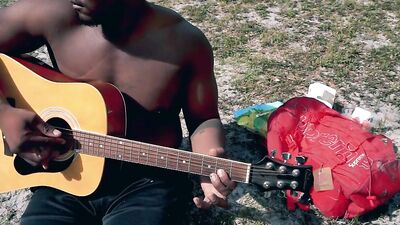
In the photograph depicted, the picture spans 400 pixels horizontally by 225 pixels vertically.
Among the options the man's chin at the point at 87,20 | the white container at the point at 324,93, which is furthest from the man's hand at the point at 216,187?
the white container at the point at 324,93

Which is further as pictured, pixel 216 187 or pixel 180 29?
pixel 180 29

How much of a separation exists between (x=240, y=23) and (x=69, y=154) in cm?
281

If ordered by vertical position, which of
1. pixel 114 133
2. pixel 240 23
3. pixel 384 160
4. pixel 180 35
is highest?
pixel 180 35

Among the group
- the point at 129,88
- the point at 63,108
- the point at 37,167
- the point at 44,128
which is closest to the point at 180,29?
the point at 129,88

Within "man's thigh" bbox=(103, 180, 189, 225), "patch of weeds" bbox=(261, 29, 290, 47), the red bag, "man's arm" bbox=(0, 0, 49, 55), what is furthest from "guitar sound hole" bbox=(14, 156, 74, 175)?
"patch of weeds" bbox=(261, 29, 290, 47)

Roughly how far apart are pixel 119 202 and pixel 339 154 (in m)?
1.25

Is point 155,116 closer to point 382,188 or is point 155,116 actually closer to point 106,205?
point 106,205

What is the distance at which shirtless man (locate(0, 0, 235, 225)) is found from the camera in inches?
91.2

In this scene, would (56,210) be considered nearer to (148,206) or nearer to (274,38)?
(148,206)

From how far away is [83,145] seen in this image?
2.36 m

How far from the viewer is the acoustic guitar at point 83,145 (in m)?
2.22

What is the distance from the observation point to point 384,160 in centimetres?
289

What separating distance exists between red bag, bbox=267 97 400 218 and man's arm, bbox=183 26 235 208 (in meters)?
0.50

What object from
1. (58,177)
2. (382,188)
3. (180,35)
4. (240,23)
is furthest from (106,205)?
(240,23)
